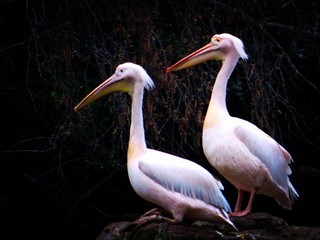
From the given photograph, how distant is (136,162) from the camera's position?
6.25 meters

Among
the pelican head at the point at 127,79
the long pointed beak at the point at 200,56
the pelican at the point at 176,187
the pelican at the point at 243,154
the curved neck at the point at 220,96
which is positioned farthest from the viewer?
the long pointed beak at the point at 200,56

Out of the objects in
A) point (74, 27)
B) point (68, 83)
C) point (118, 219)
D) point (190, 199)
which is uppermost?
point (74, 27)

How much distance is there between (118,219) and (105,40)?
2.40m

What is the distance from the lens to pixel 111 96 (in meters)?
7.36

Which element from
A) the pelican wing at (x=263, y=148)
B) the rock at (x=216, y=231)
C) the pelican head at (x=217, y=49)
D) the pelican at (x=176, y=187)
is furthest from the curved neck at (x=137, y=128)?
the pelican wing at (x=263, y=148)

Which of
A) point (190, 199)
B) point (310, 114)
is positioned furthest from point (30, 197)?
point (190, 199)

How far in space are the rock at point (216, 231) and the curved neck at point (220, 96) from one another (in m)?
0.93

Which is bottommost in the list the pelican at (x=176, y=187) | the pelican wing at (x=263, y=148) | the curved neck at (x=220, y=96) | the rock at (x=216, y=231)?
the rock at (x=216, y=231)

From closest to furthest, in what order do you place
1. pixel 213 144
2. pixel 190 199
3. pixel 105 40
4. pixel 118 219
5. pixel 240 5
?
pixel 190 199 < pixel 213 144 < pixel 105 40 < pixel 240 5 < pixel 118 219

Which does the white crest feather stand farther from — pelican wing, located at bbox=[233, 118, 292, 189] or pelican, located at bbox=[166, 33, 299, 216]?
pelican wing, located at bbox=[233, 118, 292, 189]

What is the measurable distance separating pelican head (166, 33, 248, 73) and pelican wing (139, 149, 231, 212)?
119 centimetres

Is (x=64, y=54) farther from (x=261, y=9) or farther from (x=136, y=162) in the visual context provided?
(x=261, y=9)

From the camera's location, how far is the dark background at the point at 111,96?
729cm

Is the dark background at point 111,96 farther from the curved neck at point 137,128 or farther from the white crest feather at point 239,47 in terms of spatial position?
the curved neck at point 137,128
